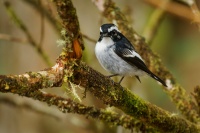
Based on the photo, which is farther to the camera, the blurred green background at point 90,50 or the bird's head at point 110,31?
the blurred green background at point 90,50

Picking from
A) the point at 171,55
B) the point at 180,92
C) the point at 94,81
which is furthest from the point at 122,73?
the point at 171,55

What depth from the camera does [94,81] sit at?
→ 115 inches

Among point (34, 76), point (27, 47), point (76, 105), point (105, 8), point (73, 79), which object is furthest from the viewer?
point (27, 47)

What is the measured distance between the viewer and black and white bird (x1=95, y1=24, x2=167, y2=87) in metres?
4.14

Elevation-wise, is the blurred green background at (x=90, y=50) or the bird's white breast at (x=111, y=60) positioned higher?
the bird's white breast at (x=111, y=60)

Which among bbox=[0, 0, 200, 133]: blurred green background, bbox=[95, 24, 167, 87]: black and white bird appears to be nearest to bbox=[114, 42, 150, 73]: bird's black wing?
bbox=[95, 24, 167, 87]: black and white bird

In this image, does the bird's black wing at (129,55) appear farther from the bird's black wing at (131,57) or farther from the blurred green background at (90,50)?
the blurred green background at (90,50)

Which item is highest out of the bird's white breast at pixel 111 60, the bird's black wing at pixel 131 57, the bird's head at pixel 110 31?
the bird's head at pixel 110 31

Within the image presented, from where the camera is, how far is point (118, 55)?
165 inches

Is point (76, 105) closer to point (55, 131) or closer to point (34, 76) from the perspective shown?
point (34, 76)

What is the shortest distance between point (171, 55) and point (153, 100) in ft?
3.52

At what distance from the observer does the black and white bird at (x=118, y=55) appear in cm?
414

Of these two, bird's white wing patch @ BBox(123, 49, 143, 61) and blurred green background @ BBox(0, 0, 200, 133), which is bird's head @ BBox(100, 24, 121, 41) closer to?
bird's white wing patch @ BBox(123, 49, 143, 61)

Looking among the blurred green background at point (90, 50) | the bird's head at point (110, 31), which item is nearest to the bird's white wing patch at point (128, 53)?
the bird's head at point (110, 31)
